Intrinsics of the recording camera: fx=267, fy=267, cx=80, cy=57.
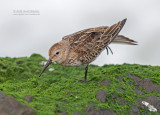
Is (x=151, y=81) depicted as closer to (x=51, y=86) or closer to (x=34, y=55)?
(x=51, y=86)

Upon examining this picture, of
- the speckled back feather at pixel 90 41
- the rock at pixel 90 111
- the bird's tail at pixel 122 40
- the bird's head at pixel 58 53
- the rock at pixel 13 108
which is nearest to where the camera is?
the rock at pixel 13 108

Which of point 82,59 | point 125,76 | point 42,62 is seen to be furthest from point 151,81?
point 42,62

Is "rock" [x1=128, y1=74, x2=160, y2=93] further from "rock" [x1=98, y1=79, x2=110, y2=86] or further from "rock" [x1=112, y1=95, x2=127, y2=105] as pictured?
"rock" [x1=112, y1=95, x2=127, y2=105]

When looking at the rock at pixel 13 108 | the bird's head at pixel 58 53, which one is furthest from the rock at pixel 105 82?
the rock at pixel 13 108

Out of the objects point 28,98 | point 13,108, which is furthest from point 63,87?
point 13,108

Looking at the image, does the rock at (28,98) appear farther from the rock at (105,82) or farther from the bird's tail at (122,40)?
the bird's tail at (122,40)
